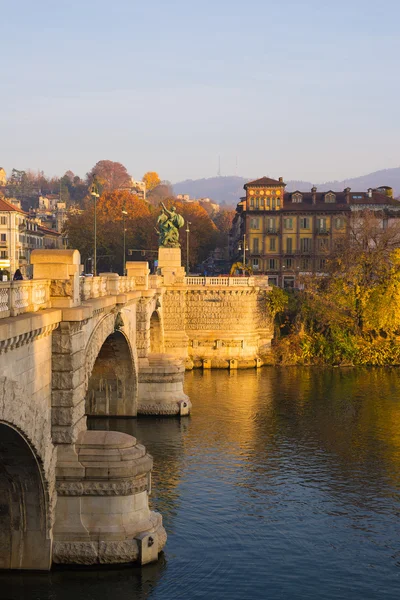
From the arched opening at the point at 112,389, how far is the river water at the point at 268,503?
1148 millimetres

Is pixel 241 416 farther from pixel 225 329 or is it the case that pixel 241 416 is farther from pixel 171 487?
pixel 225 329

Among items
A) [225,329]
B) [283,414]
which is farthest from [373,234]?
[283,414]

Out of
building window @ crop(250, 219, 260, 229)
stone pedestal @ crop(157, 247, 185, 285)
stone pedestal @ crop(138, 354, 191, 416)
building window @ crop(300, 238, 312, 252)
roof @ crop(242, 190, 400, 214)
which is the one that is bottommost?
stone pedestal @ crop(138, 354, 191, 416)

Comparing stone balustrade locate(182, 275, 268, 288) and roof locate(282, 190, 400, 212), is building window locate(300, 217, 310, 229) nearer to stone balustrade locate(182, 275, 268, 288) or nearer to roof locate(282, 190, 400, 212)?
roof locate(282, 190, 400, 212)

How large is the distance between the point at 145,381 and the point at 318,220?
193ft

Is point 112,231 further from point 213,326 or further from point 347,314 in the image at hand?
point 347,314

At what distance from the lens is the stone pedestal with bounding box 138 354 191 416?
46.2m

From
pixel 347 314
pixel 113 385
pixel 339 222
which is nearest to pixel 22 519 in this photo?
pixel 113 385

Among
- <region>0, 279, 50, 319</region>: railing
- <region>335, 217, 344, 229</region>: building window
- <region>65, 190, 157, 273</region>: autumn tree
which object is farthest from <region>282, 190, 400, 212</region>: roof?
<region>0, 279, 50, 319</region>: railing

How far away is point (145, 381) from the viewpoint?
46.6m

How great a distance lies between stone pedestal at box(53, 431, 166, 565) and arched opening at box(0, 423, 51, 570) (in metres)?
0.49

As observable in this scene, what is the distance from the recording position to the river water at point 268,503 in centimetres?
2300

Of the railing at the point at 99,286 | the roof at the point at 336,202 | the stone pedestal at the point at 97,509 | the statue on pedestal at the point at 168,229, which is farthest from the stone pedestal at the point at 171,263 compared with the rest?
the stone pedestal at the point at 97,509

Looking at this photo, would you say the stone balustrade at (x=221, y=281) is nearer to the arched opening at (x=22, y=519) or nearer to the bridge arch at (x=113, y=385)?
the bridge arch at (x=113, y=385)
